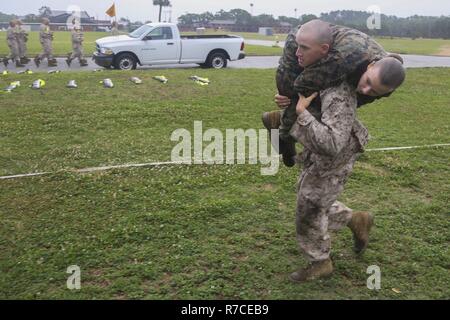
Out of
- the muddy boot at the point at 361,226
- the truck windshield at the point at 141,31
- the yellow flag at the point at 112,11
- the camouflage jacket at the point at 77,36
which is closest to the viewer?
the muddy boot at the point at 361,226

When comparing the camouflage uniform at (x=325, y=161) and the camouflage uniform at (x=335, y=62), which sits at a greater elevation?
the camouflage uniform at (x=335, y=62)

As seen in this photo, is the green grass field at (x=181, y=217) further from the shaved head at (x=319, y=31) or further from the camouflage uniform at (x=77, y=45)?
the camouflage uniform at (x=77, y=45)

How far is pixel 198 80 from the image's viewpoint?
1287cm

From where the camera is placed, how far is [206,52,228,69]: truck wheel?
17.3 meters

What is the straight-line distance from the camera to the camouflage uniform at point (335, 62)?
9.20ft

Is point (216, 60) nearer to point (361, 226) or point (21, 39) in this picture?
point (21, 39)

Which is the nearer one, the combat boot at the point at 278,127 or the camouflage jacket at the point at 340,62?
the camouflage jacket at the point at 340,62

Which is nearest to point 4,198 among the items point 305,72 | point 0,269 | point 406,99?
point 0,269

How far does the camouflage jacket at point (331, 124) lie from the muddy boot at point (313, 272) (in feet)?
3.31

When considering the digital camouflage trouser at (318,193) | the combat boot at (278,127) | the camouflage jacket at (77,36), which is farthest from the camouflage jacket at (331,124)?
the camouflage jacket at (77,36)

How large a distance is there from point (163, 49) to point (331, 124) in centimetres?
1434

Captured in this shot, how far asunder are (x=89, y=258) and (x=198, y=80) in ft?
31.2

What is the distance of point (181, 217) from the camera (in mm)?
4711

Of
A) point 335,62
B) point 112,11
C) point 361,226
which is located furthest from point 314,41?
point 112,11
